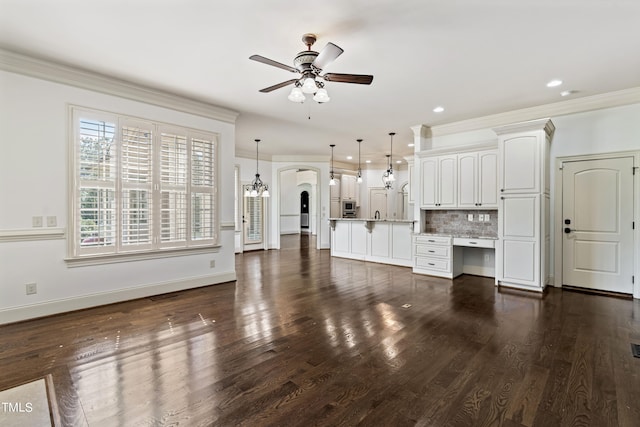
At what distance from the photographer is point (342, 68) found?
3.64 meters

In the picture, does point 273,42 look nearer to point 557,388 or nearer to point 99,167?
point 99,167

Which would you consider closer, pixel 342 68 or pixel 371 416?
pixel 371 416

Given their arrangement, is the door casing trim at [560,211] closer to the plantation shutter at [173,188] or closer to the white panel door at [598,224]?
the white panel door at [598,224]

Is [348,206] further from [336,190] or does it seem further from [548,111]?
[548,111]

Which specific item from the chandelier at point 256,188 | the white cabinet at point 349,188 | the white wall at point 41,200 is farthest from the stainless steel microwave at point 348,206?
the white wall at point 41,200

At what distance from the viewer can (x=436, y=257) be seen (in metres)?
5.66

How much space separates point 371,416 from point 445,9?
3145mm

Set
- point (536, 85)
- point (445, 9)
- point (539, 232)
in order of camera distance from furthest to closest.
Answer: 1. point (539, 232)
2. point (536, 85)
3. point (445, 9)

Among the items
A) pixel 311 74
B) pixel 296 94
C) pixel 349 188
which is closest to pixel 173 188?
pixel 296 94

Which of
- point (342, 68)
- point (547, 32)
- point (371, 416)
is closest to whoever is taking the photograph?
point (371, 416)

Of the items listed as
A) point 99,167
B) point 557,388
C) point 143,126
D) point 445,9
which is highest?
point 445,9

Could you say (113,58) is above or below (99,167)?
above

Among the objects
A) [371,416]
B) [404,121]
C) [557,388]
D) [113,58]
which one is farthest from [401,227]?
[113,58]

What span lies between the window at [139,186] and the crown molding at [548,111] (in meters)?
4.60
